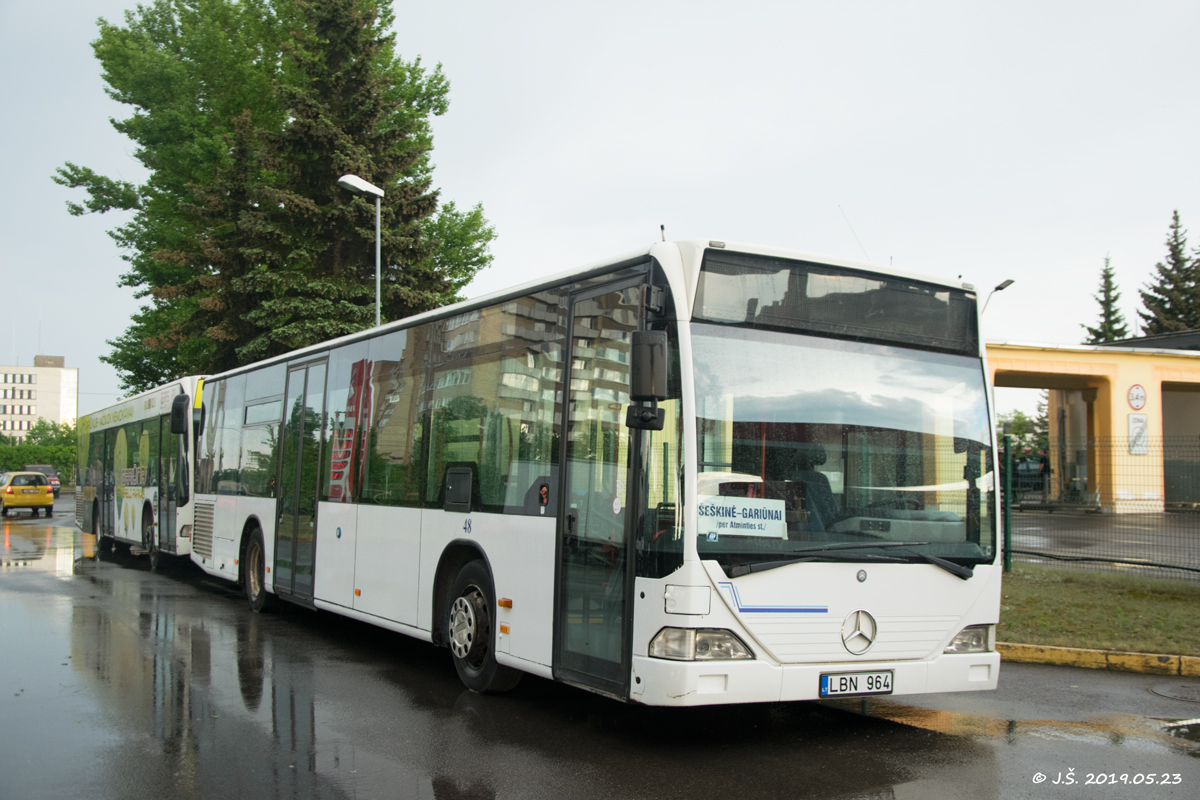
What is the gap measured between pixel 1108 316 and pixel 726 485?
246ft

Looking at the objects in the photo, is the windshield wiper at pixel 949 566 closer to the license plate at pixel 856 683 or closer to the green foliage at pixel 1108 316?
A: the license plate at pixel 856 683

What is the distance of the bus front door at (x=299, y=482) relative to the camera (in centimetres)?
1109

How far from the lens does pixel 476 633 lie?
25.1 feet

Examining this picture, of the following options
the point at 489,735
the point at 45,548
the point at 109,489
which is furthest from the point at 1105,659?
the point at 45,548

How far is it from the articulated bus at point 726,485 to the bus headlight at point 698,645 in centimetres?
1

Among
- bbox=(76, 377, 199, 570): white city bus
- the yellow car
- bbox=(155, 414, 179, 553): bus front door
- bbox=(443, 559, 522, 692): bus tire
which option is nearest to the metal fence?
bbox=(443, 559, 522, 692): bus tire

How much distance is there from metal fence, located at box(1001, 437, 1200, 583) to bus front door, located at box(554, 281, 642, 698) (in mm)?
10191

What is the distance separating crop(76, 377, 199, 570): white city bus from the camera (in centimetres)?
1666

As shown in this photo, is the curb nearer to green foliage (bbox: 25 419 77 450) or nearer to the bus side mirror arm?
the bus side mirror arm

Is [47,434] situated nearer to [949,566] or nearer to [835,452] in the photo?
[835,452]

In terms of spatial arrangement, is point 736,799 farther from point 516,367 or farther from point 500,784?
point 516,367

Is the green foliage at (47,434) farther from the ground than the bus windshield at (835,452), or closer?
farther from the ground

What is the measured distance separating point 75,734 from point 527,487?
10.7 feet

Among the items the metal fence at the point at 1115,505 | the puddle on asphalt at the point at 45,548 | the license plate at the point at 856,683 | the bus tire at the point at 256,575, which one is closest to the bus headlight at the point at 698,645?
the license plate at the point at 856,683
